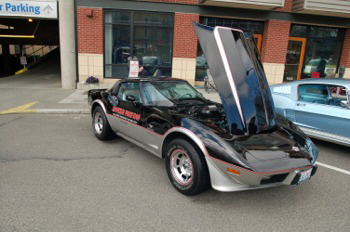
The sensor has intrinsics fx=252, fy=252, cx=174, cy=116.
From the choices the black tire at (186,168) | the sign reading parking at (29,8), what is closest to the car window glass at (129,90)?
the black tire at (186,168)

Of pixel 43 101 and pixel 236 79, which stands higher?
pixel 236 79

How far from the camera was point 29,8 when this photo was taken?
10.2 m

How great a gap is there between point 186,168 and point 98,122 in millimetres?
2725

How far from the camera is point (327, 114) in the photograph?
4609 millimetres

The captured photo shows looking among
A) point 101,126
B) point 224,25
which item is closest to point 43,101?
point 101,126

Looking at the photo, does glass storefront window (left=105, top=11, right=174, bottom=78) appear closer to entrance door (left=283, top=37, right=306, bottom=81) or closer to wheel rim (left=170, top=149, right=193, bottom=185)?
entrance door (left=283, top=37, right=306, bottom=81)

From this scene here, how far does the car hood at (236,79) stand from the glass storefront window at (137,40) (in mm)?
7403

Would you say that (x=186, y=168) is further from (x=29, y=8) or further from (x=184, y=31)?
(x=29, y=8)

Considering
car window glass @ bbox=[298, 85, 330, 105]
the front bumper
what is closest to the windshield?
the front bumper

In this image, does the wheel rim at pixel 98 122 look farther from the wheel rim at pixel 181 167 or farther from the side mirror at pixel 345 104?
the side mirror at pixel 345 104

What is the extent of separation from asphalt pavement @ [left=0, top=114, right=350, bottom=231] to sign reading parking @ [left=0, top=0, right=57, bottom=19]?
25.6ft

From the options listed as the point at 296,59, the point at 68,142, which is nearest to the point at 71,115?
the point at 68,142

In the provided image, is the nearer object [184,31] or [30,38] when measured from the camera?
[184,31]

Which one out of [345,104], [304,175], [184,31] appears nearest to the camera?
[304,175]
